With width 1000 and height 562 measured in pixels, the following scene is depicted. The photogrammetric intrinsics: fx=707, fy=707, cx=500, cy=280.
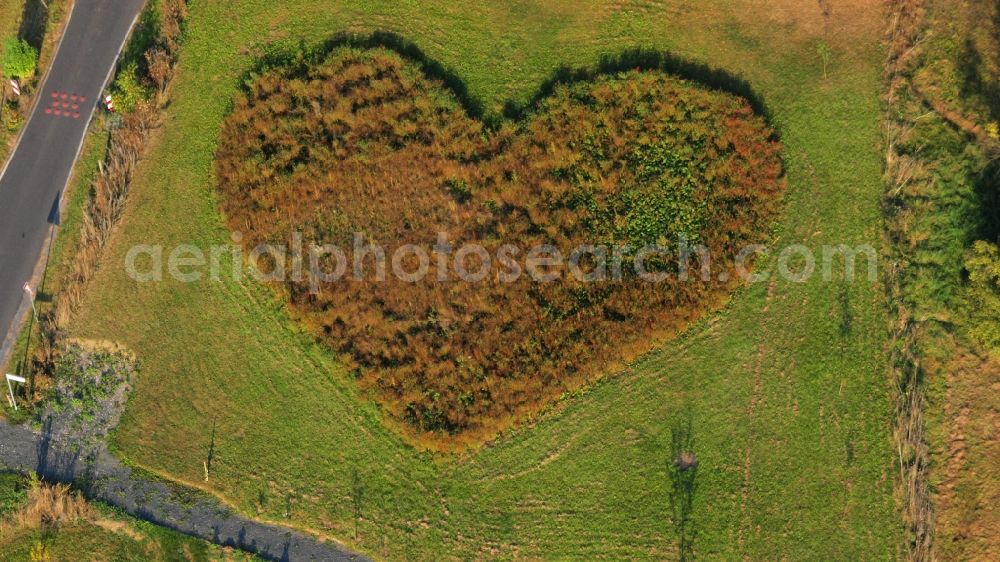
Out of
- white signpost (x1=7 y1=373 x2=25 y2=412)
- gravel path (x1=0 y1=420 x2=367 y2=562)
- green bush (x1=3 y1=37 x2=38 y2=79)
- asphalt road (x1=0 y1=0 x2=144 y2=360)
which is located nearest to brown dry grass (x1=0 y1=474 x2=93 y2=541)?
gravel path (x1=0 y1=420 x2=367 y2=562)

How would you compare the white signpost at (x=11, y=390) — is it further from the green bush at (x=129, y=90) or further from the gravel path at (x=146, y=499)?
the green bush at (x=129, y=90)

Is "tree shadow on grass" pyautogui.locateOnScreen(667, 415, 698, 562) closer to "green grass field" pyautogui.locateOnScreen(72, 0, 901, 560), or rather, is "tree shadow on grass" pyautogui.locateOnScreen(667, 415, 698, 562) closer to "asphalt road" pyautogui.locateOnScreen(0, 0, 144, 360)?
"green grass field" pyautogui.locateOnScreen(72, 0, 901, 560)

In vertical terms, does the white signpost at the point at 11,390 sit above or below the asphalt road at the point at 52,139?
below

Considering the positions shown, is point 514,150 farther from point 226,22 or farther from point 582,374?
point 226,22

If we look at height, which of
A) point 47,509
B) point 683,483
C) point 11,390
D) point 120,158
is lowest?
point 47,509

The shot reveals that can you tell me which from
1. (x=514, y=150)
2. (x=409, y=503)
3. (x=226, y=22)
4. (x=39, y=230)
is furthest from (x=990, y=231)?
(x=39, y=230)

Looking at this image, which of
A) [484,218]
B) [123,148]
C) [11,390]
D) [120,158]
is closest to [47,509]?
[11,390]

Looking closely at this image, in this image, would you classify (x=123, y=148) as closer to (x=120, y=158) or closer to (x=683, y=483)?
(x=120, y=158)

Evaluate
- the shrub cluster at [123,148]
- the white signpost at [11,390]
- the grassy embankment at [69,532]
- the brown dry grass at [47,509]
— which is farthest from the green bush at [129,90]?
the grassy embankment at [69,532]
